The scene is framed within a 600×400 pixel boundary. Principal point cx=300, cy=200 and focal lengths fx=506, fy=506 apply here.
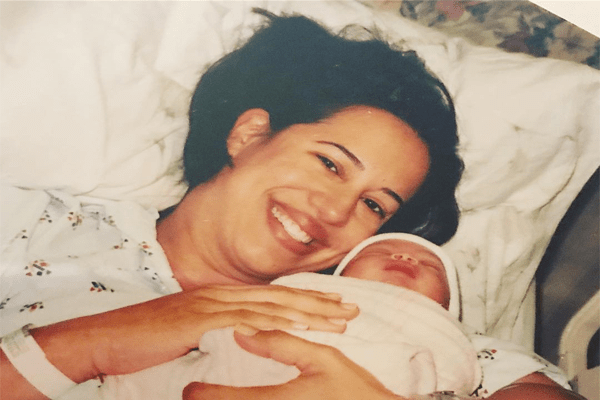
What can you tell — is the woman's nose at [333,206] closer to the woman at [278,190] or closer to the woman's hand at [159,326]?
the woman at [278,190]

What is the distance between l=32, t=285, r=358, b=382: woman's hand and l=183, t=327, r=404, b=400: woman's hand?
2 centimetres

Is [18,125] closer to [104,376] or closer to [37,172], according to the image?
[37,172]

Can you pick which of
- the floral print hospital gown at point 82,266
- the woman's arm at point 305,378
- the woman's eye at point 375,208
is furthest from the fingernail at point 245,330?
the woman's eye at point 375,208

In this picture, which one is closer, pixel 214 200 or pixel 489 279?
pixel 214 200

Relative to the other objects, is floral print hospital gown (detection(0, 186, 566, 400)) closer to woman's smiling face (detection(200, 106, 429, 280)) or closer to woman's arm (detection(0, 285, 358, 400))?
woman's arm (detection(0, 285, 358, 400))

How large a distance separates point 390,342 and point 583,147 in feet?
1.43

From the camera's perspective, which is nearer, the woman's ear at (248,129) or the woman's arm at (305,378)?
the woman's arm at (305,378)

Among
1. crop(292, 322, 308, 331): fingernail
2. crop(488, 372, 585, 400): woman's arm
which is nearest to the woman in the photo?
crop(292, 322, 308, 331): fingernail

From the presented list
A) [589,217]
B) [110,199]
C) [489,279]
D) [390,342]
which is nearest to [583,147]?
[589,217]

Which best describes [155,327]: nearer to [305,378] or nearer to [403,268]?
[305,378]

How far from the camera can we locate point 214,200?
0.68 meters

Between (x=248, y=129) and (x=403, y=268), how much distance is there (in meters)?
0.28

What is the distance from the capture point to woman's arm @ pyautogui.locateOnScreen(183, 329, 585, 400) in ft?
1.79

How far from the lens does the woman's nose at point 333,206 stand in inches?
25.5
